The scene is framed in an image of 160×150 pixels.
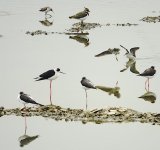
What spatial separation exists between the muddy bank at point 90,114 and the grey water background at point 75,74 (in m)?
0.31

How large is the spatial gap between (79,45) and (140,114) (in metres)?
11.9

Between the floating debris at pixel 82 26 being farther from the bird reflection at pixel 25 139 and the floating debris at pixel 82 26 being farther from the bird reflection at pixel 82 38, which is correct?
the bird reflection at pixel 25 139

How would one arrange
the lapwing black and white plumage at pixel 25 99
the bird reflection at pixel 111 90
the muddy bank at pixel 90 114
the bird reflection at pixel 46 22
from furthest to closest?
the bird reflection at pixel 46 22 → the bird reflection at pixel 111 90 → the lapwing black and white plumage at pixel 25 99 → the muddy bank at pixel 90 114

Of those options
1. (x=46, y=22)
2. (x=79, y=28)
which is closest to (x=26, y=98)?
(x=79, y=28)

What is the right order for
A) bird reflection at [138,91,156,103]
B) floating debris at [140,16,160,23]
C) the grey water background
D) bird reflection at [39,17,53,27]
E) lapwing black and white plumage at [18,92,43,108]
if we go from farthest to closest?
bird reflection at [39,17,53,27], floating debris at [140,16,160,23], bird reflection at [138,91,156,103], lapwing black and white plumage at [18,92,43,108], the grey water background

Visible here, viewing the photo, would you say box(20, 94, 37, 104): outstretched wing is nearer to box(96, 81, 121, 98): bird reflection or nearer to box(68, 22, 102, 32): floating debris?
box(96, 81, 121, 98): bird reflection

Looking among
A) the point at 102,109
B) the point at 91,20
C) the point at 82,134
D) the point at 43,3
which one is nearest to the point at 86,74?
the point at 102,109

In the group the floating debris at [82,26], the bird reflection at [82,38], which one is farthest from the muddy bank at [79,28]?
the bird reflection at [82,38]

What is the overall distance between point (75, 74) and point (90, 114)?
4940 mm

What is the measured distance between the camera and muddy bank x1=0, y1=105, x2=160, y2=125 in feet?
46.0

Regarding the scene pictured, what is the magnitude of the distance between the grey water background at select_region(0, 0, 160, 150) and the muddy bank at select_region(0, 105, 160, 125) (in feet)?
1.01

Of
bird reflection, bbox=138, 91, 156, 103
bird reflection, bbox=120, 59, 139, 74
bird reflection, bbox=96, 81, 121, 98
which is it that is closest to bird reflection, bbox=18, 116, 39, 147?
bird reflection, bbox=96, 81, 121, 98

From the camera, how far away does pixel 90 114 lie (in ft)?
47.2

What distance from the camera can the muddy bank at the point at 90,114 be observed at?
14.0 m
